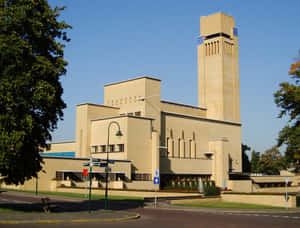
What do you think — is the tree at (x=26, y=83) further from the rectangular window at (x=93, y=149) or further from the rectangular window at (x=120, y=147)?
the rectangular window at (x=93, y=149)

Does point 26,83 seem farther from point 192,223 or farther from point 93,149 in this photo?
point 93,149

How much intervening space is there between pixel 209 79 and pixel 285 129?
195ft

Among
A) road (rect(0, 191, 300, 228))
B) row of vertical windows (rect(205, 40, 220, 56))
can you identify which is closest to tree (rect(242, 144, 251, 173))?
row of vertical windows (rect(205, 40, 220, 56))

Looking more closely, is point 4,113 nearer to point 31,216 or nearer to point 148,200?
point 31,216

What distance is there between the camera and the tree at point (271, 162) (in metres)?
112

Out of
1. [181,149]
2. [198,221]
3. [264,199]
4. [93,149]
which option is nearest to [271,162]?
[181,149]

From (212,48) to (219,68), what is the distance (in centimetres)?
615

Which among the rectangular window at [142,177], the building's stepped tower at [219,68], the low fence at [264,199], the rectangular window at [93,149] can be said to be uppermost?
the building's stepped tower at [219,68]

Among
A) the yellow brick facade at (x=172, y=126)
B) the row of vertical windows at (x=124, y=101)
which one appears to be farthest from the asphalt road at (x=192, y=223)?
the row of vertical windows at (x=124, y=101)

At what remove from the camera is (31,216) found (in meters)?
19.4

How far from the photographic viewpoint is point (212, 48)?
316 feet

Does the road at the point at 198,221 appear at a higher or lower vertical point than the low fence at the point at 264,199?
higher

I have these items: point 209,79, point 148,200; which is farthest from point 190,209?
point 209,79

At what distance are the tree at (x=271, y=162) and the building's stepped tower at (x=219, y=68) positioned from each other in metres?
25.5
